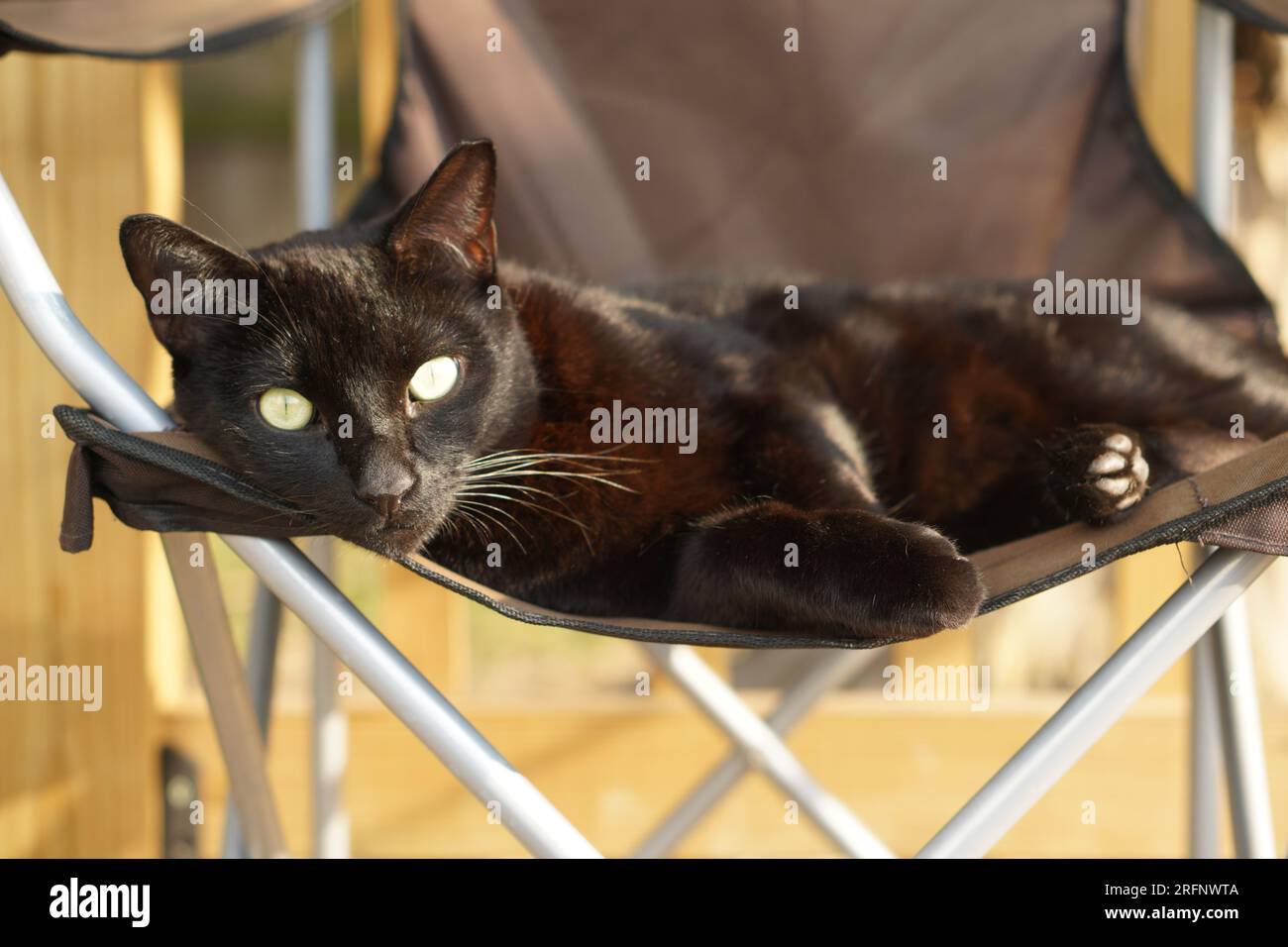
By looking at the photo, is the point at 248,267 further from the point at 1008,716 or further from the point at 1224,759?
the point at 1008,716

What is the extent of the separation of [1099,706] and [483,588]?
15.8 inches

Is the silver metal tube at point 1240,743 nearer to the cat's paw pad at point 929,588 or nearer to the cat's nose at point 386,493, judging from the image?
the cat's paw pad at point 929,588

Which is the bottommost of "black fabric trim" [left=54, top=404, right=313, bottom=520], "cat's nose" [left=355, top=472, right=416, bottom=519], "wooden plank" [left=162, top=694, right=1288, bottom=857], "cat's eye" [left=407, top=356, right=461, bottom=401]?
"wooden plank" [left=162, top=694, right=1288, bottom=857]

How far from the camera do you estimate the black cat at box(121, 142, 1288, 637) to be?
2.54ft

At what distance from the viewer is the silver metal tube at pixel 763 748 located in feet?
3.64

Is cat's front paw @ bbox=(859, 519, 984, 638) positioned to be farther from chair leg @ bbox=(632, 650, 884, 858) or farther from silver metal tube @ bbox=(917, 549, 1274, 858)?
chair leg @ bbox=(632, 650, 884, 858)

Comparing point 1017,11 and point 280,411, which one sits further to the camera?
point 1017,11

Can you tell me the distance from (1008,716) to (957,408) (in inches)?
21.1

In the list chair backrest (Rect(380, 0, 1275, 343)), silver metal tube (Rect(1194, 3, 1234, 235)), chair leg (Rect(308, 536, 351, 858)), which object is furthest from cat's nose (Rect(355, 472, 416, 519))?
silver metal tube (Rect(1194, 3, 1234, 235))

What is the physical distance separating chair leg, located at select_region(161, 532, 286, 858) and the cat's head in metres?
0.08

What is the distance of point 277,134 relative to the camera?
2896 mm

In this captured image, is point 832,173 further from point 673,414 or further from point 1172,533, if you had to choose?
point 1172,533

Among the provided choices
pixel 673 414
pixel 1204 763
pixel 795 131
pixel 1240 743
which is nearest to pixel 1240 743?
pixel 1240 743

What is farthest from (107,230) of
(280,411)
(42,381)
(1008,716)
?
(1008,716)
